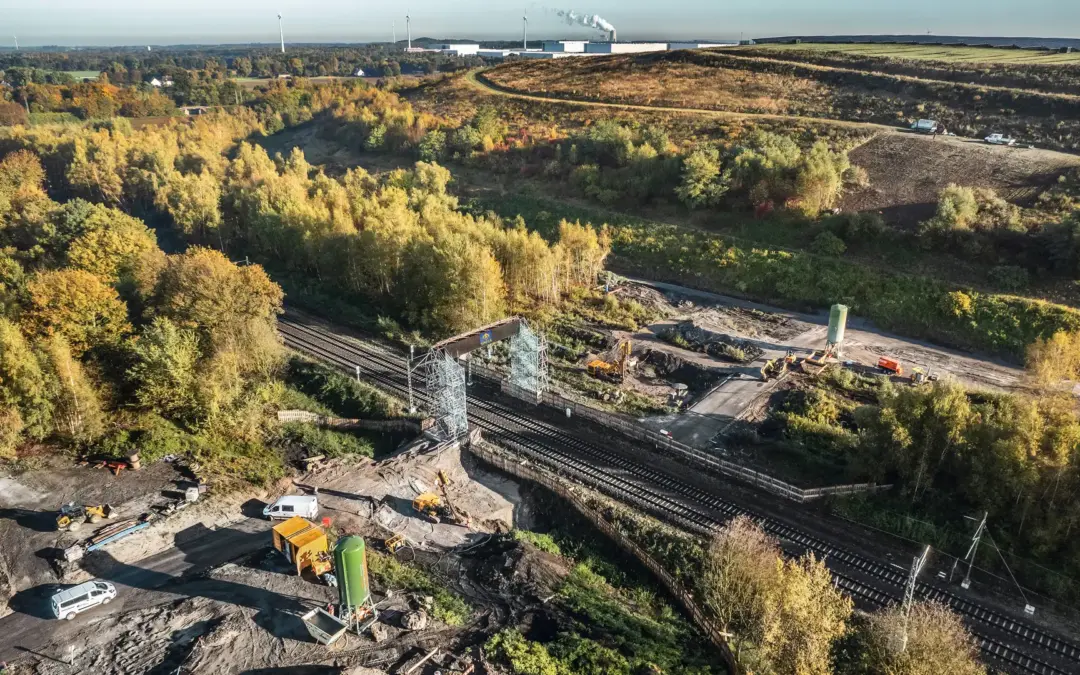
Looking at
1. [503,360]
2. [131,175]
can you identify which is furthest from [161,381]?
[131,175]

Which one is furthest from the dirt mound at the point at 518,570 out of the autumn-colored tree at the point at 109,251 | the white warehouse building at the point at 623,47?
the white warehouse building at the point at 623,47

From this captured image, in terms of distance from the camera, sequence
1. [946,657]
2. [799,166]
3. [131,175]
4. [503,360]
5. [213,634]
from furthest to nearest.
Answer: [131,175] < [799,166] < [503,360] < [213,634] < [946,657]

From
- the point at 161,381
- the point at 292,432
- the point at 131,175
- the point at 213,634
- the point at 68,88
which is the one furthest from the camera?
the point at 68,88

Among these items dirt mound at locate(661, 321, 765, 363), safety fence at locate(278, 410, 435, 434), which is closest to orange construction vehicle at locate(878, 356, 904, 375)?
dirt mound at locate(661, 321, 765, 363)

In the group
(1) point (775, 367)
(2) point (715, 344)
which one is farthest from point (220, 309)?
(1) point (775, 367)

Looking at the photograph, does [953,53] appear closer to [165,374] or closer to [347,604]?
[165,374]

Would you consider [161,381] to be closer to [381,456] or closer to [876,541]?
[381,456]
